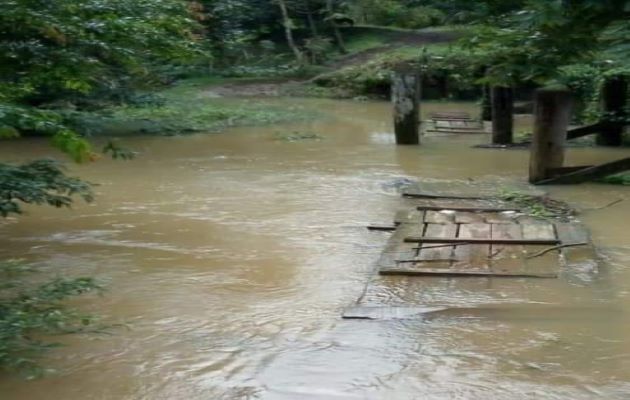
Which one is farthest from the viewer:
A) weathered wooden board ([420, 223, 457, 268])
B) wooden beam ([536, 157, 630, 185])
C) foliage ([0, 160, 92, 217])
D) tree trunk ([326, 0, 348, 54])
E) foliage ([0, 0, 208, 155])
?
tree trunk ([326, 0, 348, 54])

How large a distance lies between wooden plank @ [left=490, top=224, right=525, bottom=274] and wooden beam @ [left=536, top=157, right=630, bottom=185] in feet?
9.19

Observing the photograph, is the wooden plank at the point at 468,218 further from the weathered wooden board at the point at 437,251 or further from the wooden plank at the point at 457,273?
the wooden plank at the point at 457,273

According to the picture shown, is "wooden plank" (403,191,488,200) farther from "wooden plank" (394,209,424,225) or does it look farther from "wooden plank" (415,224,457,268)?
"wooden plank" (415,224,457,268)

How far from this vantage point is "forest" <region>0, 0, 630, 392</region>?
5207 millimetres

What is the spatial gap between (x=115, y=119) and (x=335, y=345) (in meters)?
14.2

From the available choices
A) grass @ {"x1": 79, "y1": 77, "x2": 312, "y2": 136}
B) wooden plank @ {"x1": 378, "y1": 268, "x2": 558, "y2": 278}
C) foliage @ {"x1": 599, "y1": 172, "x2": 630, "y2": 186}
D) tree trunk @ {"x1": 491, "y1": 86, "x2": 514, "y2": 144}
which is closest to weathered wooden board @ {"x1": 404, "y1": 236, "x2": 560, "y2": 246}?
wooden plank @ {"x1": 378, "y1": 268, "x2": 558, "y2": 278}

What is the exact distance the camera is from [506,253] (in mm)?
7312

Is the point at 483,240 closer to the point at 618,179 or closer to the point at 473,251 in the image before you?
the point at 473,251

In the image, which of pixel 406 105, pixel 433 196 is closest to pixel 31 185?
pixel 433 196

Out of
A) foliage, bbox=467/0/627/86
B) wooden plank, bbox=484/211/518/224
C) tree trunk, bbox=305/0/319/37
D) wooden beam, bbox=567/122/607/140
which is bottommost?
wooden plank, bbox=484/211/518/224

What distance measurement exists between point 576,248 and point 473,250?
0.86 metres

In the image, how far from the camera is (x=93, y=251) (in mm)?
8008

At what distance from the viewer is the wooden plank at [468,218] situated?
8.50 meters

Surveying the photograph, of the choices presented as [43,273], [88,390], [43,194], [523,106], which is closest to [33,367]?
[88,390]
